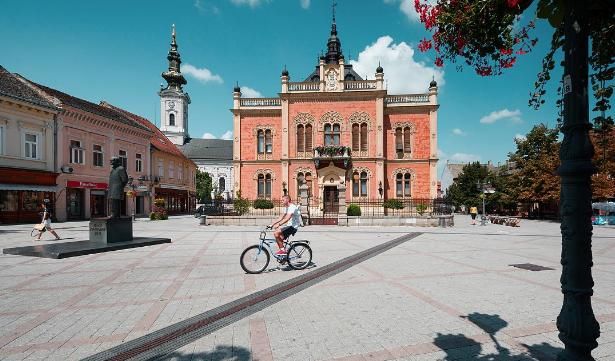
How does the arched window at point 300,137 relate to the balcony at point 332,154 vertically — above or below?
above

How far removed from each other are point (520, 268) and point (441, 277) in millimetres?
2661

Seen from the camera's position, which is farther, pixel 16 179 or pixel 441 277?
pixel 16 179

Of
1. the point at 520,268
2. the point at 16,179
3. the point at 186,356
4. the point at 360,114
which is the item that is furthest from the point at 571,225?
the point at 360,114

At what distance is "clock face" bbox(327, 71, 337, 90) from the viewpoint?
33.4 m

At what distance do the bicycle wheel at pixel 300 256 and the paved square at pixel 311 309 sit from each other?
0.35 m

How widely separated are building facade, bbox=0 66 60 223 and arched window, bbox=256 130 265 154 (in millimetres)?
16787

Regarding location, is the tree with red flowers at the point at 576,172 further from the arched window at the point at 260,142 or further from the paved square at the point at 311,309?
the arched window at the point at 260,142

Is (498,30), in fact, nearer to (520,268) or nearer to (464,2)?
(464,2)

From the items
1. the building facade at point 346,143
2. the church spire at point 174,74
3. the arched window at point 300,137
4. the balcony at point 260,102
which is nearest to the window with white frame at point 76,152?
the building facade at point 346,143

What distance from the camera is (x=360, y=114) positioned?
109 feet

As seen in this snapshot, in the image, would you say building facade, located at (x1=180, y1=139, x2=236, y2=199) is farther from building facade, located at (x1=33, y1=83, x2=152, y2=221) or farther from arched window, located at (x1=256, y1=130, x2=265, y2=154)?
arched window, located at (x1=256, y1=130, x2=265, y2=154)

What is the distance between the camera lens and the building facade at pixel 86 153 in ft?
87.8

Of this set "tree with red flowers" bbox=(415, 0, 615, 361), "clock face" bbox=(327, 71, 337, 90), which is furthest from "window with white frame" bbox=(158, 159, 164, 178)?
"tree with red flowers" bbox=(415, 0, 615, 361)

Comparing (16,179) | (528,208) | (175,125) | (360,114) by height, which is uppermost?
(175,125)
